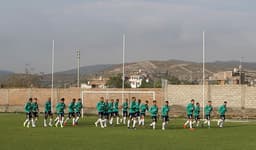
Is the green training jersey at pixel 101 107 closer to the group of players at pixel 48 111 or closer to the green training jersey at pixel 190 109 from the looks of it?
the group of players at pixel 48 111

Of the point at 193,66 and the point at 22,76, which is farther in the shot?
the point at 193,66

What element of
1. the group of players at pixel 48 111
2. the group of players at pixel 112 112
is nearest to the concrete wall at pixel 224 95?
the group of players at pixel 112 112

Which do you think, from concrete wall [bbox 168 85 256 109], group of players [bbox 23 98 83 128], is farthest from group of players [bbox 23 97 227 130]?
concrete wall [bbox 168 85 256 109]

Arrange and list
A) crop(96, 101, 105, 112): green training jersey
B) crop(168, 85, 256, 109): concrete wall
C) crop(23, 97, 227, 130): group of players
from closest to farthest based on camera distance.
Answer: crop(23, 97, 227, 130): group of players → crop(96, 101, 105, 112): green training jersey → crop(168, 85, 256, 109): concrete wall

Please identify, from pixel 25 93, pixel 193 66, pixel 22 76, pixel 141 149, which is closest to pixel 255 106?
pixel 25 93

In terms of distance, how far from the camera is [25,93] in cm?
7644

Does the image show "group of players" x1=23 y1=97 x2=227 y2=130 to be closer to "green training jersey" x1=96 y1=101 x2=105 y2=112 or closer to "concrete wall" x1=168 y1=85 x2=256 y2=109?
"green training jersey" x1=96 y1=101 x2=105 y2=112

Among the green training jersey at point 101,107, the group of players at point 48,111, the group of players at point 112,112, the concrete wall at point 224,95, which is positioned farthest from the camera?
the concrete wall at point 224,95

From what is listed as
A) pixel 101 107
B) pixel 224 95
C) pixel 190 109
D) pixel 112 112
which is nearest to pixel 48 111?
pixel 101 107

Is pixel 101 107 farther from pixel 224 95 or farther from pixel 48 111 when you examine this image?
pixel 224 95

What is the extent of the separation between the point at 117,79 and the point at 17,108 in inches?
1742

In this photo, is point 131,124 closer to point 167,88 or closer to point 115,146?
point 115,146

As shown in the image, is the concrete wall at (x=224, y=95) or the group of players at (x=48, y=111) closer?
the group of players at (x=48, y=111)

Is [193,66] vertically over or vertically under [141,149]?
over
